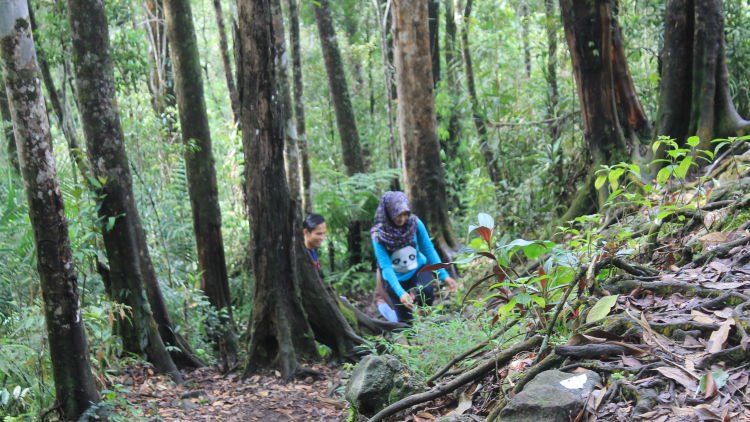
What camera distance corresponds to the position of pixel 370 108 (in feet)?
64.2

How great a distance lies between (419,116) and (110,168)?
5.77 meters

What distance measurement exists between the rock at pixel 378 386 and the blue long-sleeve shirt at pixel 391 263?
3.18m

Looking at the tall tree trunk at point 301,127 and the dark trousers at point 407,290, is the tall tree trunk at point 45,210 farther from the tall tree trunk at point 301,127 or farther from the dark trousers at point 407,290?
the tall tree trunk at point 301,127

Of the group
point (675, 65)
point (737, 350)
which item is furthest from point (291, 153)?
point (737, 350)

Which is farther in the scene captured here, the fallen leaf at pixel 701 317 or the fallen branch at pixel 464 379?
the fallen branch at pixel 464 379

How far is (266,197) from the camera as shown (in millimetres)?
7449

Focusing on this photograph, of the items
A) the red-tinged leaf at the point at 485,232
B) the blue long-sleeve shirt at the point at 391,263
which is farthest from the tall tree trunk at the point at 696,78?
the red-tinged leaf at the point at 485,232

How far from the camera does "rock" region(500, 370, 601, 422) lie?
2.94 meters

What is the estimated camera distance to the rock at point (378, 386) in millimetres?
4309

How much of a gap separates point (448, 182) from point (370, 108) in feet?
14.3

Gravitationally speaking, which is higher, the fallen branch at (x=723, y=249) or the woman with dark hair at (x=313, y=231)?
the fallen branch at (x=723, y=249)

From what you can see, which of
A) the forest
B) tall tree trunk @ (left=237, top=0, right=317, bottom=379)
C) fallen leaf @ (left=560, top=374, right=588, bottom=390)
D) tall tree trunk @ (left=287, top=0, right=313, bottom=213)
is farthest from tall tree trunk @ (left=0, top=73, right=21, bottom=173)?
fallen leaf @ (left=560, top=374, right=588, bottom=390)

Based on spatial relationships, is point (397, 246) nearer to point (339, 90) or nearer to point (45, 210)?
point (45, 210)

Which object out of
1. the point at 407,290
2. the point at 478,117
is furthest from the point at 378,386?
the point at 478,117
